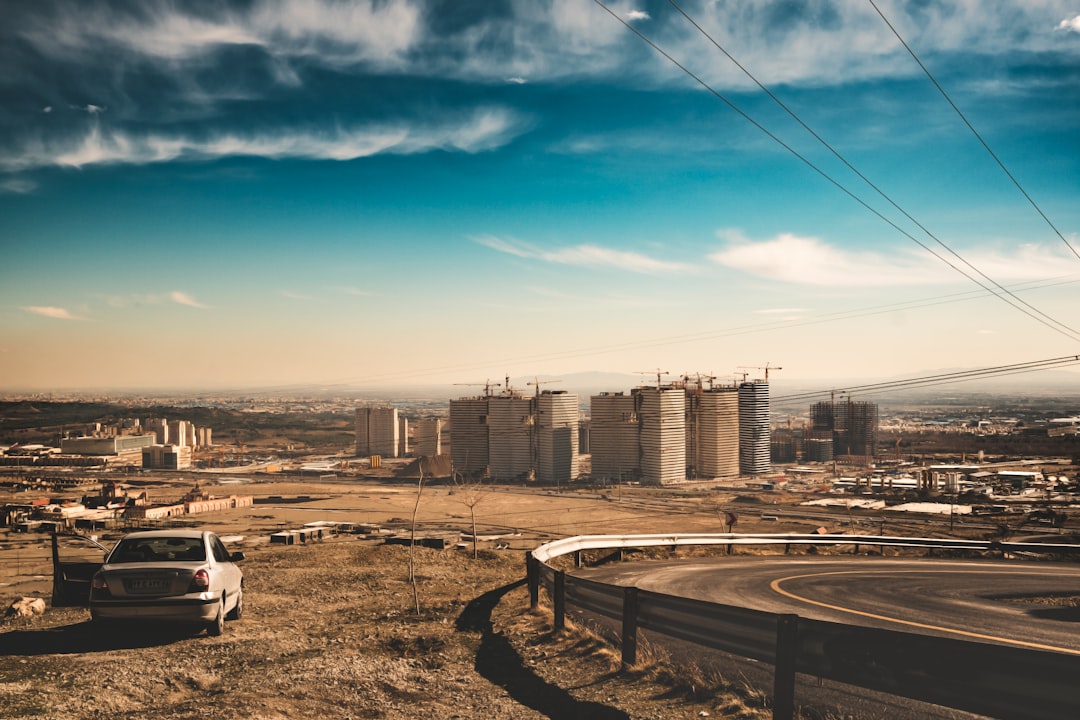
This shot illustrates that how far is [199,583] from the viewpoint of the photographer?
11.1 m

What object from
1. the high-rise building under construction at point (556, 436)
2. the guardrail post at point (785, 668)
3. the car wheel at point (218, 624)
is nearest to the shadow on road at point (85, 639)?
the car wheel at point (218, 624)

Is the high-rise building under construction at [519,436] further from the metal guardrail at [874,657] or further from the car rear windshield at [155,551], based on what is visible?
A: the metal guardrail at [874,657]

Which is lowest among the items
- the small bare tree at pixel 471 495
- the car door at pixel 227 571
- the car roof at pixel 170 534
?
the small bare tree at pixel 471 495

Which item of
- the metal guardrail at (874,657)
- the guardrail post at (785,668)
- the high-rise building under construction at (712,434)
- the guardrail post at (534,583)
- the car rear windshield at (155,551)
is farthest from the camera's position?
the high-rise building under construction at (712,434)

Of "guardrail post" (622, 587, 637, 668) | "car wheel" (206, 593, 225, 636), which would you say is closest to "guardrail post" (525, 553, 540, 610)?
"guardrail post" (622, 587, 637, 668)

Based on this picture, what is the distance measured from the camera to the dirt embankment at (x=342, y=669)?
27.0 feet

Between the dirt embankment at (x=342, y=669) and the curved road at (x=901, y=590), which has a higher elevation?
the dirt embankment at (x=342, y=669)

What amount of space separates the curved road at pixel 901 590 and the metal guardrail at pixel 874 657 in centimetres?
596

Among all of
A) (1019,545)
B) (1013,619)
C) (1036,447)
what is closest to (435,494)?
(1019,545)

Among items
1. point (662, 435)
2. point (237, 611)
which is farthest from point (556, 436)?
point (237, 611)

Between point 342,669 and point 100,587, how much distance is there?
4.05 meters

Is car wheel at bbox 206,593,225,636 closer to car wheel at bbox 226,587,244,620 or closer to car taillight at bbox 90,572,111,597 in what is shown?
car wheel at bbox 226,587,244,620

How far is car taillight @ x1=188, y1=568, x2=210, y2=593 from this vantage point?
1102 cm

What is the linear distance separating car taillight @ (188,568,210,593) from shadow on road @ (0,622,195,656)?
0.84 metres
